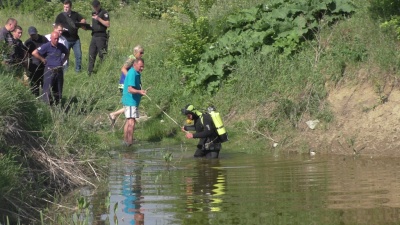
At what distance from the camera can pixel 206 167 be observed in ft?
51.7

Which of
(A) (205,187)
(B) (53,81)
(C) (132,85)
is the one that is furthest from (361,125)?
(B) (53,81)

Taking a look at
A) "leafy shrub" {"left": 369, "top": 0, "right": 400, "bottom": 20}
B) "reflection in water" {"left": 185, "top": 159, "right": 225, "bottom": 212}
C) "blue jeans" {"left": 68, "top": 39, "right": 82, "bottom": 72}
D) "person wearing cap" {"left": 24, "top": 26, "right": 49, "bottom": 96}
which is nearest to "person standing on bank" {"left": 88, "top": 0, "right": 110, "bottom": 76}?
"blue jeans" {"left": 68, "top": 39, "right": 82, "bottom": 72}

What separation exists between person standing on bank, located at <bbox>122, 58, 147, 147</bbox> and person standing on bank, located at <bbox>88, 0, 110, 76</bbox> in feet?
15.1

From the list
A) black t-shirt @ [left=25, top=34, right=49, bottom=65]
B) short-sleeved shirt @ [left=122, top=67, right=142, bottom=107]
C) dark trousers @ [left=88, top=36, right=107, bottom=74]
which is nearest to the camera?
short-sleeved shirt @ [left=122, top=67, right=142, bottom=107]

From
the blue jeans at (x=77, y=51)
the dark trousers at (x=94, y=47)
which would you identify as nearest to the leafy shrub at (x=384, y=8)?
the dark trousers at (x=94, y=47)

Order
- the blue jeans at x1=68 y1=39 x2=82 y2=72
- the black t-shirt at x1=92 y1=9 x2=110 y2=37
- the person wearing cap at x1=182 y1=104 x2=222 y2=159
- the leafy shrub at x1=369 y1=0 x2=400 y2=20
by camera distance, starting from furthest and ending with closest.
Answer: the blue jeans at x1=68 y1=39 x2=82 y2=72, the black t-shirt at x1=92 y1=9 x2=110 y2=37, the leafy shrub at x1=369 y1=0 x2=400 y2=20, the person wearing cap at x1=182 y1=104 x2=222 y2=159

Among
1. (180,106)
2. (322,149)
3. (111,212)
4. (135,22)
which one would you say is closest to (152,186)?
(111,212)

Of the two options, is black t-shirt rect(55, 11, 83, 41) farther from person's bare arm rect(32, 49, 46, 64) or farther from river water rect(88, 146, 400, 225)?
river water rect(88, 146, 400, 225)

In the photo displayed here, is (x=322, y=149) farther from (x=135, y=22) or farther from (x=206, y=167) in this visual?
(x=135, y=22)

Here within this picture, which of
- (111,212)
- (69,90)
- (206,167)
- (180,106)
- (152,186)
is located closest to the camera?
(111,212)

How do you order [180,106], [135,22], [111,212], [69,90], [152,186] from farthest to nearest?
[135,22] → [69,90] → [180,106] → [152,186] → [111,212]

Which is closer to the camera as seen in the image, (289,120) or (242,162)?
(242,162)

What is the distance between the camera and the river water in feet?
35.4

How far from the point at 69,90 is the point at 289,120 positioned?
6.52 metres
